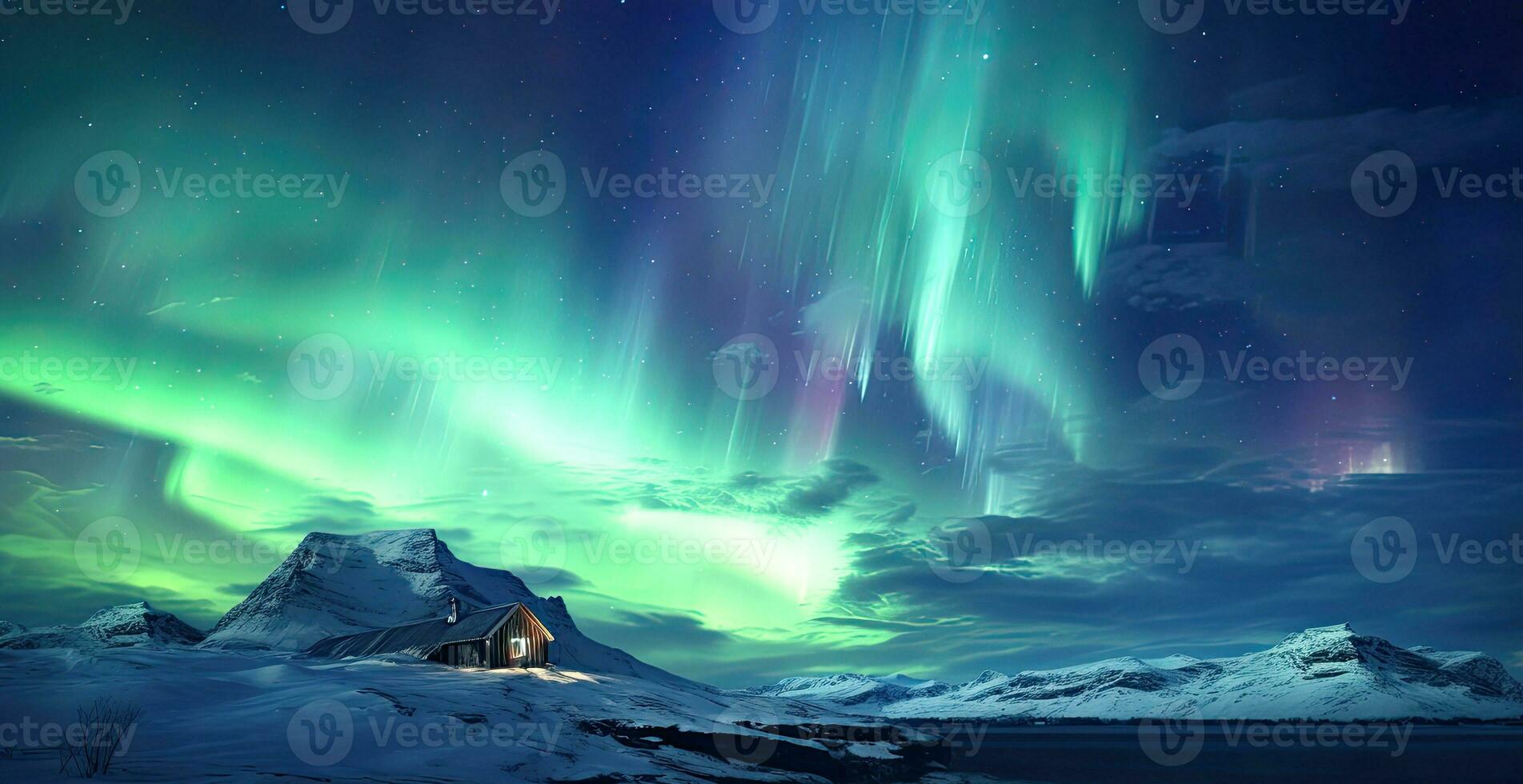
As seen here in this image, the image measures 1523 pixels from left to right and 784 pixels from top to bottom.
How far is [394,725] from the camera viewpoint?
45.2 meters

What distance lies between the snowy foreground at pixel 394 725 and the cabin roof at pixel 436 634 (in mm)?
3401

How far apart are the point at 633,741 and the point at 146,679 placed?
96.1ft

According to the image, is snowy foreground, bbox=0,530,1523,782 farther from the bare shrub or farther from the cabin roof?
the cabin roof

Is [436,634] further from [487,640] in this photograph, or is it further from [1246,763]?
[1246,763]

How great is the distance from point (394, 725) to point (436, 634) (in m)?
30.2

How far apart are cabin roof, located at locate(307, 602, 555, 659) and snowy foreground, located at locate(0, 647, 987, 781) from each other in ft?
11.2

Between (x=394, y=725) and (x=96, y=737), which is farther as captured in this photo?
(x=394, y=725)

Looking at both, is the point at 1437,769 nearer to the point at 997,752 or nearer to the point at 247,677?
the point at 997,752

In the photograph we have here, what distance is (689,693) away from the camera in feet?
257

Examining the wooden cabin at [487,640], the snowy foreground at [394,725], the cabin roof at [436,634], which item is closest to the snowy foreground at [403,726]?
the snowy foreground at [394,725]

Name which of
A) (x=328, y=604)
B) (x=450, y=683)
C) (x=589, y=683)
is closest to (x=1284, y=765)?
(x=589, y=683)

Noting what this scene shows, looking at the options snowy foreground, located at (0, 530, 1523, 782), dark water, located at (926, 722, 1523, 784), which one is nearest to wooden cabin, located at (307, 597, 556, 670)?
snowy foreground, located at (0, 530, 1523, 782)

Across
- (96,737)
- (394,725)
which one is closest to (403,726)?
(394,725)

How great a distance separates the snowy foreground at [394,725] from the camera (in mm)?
37000
